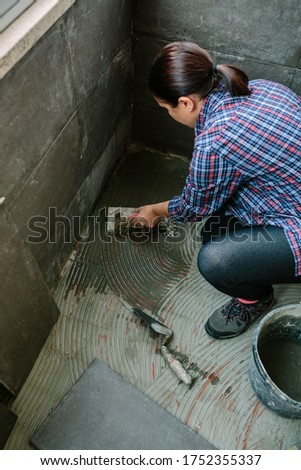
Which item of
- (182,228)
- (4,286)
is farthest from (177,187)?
(4,286)

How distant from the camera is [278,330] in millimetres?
2105

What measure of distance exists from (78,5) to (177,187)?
1.36 m

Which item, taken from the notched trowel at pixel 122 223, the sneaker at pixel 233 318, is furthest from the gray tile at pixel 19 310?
the sneaker at pixel 233 318

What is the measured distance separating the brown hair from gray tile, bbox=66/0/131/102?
0.47 metres

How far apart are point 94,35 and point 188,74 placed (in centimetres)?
72

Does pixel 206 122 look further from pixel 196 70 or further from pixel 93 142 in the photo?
pixel 93 142

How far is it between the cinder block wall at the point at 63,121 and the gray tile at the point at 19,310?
164 millimetres

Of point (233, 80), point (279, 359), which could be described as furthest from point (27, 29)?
point (279, 359)

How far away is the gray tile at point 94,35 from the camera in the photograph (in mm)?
1807

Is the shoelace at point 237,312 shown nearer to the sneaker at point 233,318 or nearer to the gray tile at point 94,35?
the sneaker at point 233,318

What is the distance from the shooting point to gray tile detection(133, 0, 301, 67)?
2.09 metres

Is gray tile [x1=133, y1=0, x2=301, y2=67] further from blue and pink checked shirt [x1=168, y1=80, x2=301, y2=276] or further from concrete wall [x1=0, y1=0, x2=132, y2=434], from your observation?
blue and pink checked shirt [x1=168, y1=80, x2=301, y2=276]

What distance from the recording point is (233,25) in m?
2.19

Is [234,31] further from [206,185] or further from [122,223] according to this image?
[122,223]
